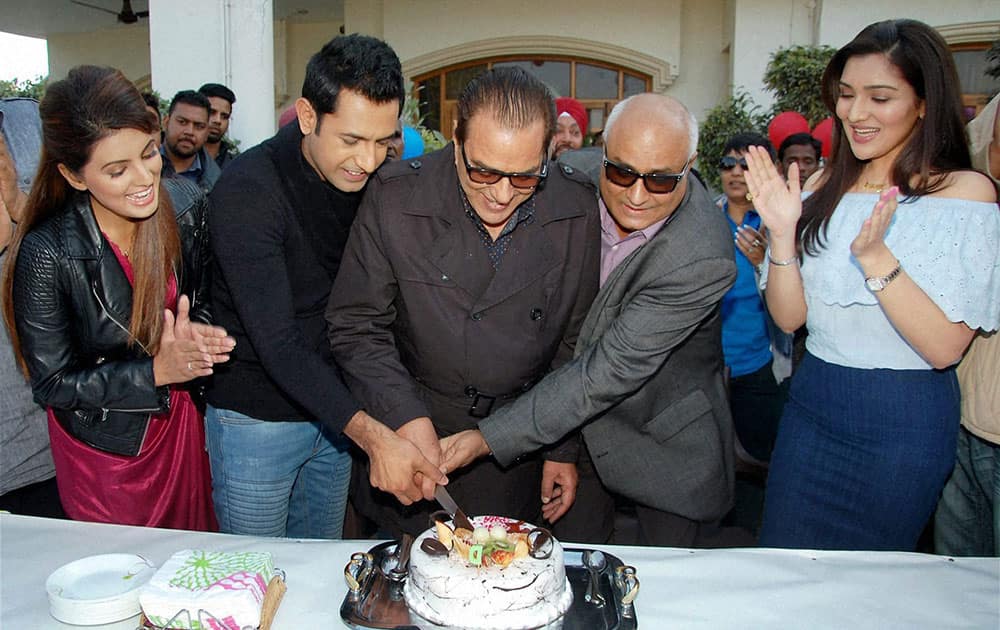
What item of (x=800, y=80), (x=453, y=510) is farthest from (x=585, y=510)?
(x=800, y=80)

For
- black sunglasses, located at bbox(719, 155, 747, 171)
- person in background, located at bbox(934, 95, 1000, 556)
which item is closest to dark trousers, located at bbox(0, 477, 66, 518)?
person in background, located at bbox(934, 95, 1000, 556)

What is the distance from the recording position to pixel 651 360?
2.16m

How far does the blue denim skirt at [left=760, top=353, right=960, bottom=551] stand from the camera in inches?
80.7

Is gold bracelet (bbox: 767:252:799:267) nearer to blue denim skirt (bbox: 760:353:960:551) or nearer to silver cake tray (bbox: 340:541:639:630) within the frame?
blue denim skirt (bbox: 760:353:960:551)

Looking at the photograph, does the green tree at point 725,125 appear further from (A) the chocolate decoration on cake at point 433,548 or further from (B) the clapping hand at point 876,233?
(A) the chocolate decoration on cake at point 433,548

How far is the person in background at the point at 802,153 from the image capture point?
451 centimetres

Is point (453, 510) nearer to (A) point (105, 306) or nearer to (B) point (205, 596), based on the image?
(B) point (205, 596)

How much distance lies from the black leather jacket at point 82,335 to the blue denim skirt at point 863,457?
1756mm

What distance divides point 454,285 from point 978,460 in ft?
5.26

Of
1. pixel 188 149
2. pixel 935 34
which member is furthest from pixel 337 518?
pixel 188 149

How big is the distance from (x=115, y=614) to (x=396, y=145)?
2.67 metres

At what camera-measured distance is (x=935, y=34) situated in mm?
1983

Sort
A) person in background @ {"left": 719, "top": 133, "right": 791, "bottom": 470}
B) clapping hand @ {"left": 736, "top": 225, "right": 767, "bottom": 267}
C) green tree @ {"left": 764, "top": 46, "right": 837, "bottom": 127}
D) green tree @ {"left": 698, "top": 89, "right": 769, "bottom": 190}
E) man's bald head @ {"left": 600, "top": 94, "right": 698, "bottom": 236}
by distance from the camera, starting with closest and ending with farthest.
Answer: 1. man's bald head @ {"left": 600, "top": 94, "right": 698, "bottom": 236}
2. clapping hand @ {"left": 736, "top": 225, "right": 767, "bottom": 267}
3. person in background @ {"left": 719, "top": 133, "right": 791, "bottom": 470}
4. green tree @ {"left": 764, "top": 46, "right": 837, "bottom": 127}
5. green tree @ {"left": 698, "top": 89, "right": 769, "bottom": 190}

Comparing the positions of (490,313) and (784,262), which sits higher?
(784,262)
